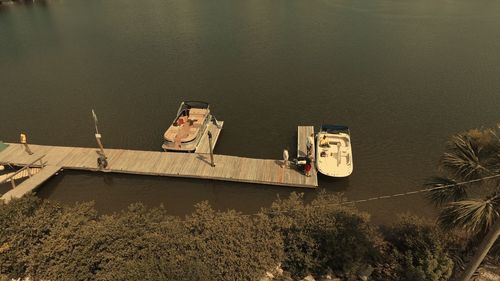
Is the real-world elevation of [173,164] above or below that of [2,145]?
below

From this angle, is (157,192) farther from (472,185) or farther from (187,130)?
(472,185)

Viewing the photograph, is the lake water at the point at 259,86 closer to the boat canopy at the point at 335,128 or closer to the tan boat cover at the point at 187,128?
the boat canopy at the point at 335,128

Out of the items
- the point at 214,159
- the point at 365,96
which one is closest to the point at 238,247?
the point at 214,159

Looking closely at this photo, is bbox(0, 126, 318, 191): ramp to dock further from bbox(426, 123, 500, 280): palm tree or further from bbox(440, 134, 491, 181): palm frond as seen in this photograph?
bbox(440, 134, 491, 181): palm frond

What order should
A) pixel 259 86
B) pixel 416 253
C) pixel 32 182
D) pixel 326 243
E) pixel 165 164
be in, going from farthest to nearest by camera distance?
pixel 259 86 < pixel 165 164 < pixel 32 182 < pixel 326 243 < pixel 416 253

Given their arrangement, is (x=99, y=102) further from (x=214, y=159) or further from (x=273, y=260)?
(x=273, y=260)

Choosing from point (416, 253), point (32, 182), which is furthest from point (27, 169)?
point (416, 253)
